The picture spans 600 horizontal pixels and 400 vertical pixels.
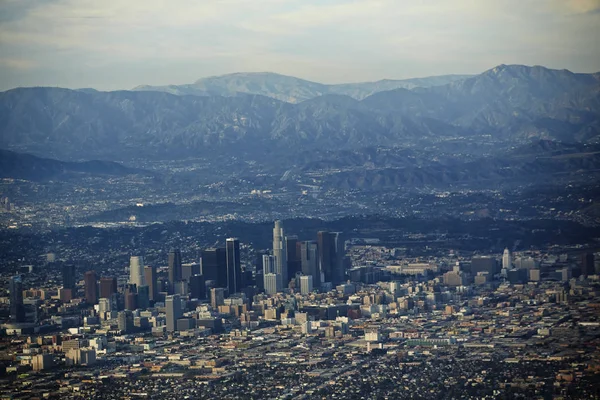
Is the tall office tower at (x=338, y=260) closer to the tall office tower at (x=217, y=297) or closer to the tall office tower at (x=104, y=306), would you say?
the tall office tower at (x=217, y=297)

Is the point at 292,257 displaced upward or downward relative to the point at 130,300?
upward

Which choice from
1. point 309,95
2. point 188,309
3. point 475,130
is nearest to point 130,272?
point 188,309

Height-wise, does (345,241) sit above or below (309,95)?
below

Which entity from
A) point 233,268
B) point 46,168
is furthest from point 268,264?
point 46,168

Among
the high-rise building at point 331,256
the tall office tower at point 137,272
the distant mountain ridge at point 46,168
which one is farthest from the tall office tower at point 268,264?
the distant mountain ridge at point 46,168

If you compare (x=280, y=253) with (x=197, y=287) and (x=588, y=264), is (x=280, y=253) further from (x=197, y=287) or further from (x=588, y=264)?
(x=588, y=264)

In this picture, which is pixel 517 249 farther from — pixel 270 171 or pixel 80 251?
pixel 270 171
